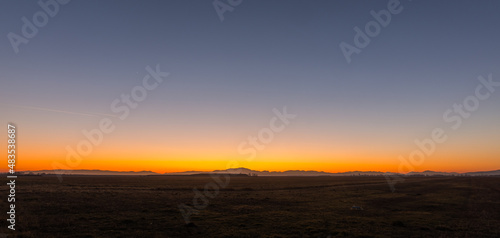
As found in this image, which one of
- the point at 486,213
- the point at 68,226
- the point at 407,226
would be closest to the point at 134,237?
the point at 68,226

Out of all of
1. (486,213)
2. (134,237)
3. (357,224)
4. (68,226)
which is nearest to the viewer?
(134,237)

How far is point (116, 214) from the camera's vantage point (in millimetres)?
25844

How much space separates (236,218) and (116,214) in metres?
10.8

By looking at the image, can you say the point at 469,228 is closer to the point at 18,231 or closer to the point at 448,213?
the point at 448,213

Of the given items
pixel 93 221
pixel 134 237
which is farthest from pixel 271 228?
pixel 93 221

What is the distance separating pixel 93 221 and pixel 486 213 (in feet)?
116

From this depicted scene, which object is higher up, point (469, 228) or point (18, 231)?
point (18, 231)

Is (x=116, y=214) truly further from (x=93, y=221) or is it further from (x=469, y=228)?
(x=469, y=228)

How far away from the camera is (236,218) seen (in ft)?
82.2

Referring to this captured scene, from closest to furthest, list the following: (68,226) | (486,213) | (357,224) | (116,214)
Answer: (68,226) < (357,224) < (116,214) < (486,213)

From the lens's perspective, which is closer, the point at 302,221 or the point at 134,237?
the point at 134,237

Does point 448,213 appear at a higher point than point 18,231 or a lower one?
lower

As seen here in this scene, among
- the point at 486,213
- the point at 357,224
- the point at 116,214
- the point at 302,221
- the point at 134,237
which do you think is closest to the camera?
the point at 134,237

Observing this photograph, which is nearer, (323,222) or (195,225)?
(195,225)
